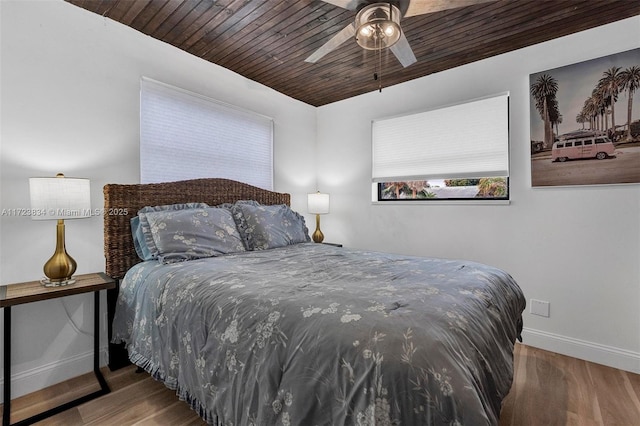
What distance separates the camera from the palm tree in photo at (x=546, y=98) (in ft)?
8.15

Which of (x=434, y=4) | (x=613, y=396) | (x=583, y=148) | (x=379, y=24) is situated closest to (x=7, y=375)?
(x=379, y=24)

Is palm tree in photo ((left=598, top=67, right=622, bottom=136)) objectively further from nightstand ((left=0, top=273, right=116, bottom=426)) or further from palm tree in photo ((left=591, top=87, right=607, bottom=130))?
nightstand ((left=0, top=273, right=116, bottom=426))

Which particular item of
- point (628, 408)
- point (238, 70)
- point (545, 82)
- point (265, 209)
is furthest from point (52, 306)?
point (545, 82)

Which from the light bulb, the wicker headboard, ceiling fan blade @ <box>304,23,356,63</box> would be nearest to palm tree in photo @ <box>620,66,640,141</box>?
the light bulb

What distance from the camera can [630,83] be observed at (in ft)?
7.17

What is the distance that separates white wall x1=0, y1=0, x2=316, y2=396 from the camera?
1.88 m

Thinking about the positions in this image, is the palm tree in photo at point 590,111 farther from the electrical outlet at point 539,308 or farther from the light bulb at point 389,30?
the light bulb at point 389,30

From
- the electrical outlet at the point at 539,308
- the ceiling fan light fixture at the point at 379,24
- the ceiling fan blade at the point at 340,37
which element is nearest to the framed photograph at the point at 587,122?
the electrical outlet at the point at 539,308

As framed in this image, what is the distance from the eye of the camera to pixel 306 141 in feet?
13.5

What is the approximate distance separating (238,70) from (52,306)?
2579mm

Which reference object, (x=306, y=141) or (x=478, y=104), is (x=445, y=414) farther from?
(x=306, y=141)

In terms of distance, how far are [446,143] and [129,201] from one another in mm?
2957

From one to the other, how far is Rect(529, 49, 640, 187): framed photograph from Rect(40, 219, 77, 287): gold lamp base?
139 inches

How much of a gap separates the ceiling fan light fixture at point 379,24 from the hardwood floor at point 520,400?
229 cm
